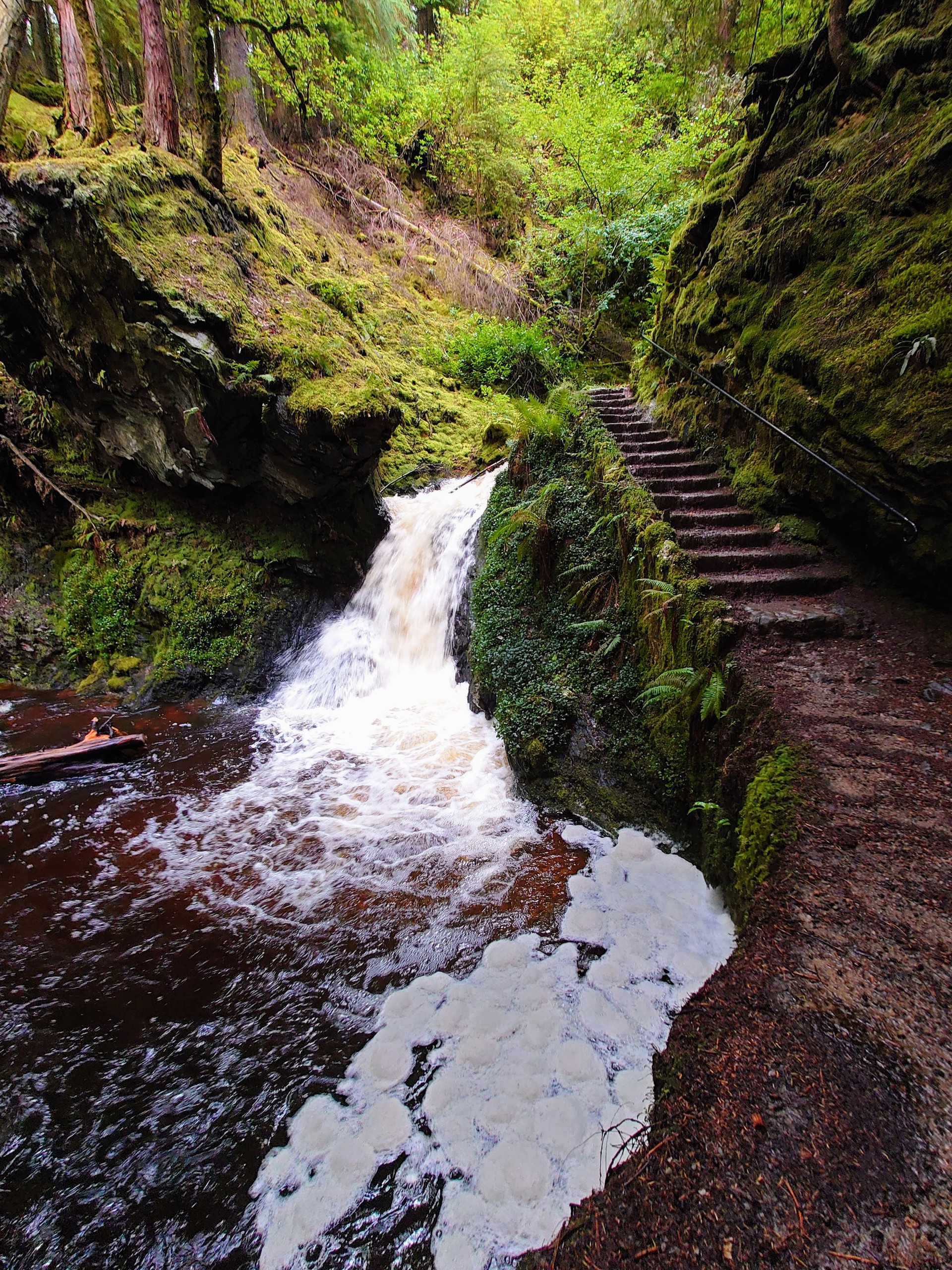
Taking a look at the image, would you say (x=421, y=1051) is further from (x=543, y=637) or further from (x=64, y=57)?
(x=64, y=57)

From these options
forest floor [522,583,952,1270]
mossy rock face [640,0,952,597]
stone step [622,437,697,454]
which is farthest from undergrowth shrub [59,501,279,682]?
forest floor [522,583,952,1270]

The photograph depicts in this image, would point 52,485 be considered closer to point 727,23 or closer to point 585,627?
point 585,627

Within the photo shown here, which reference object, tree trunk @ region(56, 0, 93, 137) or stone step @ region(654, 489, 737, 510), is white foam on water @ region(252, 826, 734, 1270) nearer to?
stone step @ region(654, 489, 737, 510)

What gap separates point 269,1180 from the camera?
7.64ft

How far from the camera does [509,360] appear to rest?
482 inches

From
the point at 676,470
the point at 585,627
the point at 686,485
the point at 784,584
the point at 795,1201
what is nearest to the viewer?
the point at 795,1201

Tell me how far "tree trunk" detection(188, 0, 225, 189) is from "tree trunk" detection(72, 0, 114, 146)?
1281 mm

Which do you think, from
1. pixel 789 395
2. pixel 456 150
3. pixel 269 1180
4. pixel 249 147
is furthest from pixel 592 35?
pixel 269 1180

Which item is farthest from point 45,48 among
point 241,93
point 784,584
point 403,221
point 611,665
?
point 784,584

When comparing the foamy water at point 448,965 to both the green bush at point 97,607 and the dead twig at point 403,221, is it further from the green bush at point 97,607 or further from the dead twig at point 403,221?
the dead twig at point 403,221

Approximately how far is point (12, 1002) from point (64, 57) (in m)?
12.0

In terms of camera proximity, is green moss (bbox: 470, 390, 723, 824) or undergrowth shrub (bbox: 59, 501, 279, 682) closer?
green moss (bbox: 470, 390, 723, 824)

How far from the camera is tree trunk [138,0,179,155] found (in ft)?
23.8

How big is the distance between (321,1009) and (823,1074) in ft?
8.86
